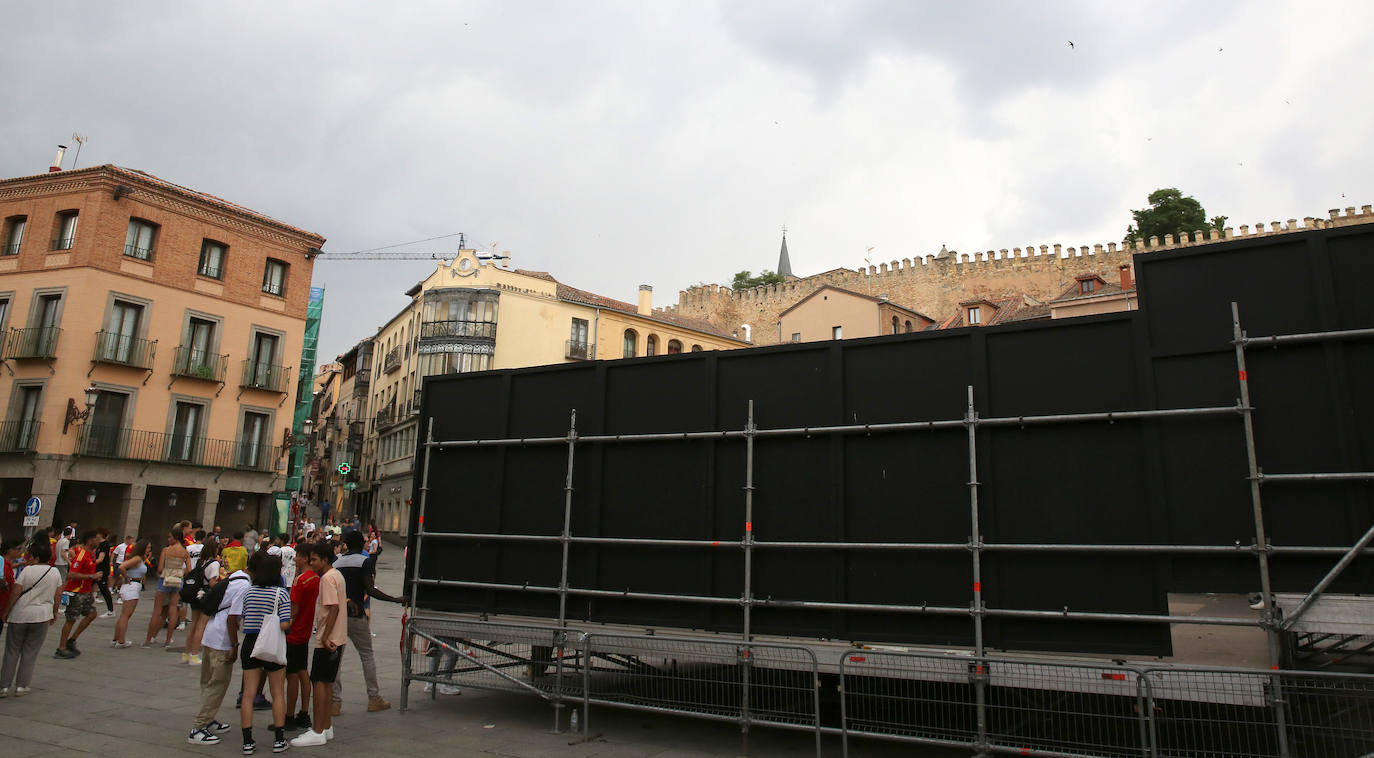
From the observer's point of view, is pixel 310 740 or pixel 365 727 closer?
pixel 310 740

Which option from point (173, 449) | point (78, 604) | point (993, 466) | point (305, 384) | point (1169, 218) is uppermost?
point (1169, 218)

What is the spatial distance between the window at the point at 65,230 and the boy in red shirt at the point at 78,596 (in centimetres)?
2201

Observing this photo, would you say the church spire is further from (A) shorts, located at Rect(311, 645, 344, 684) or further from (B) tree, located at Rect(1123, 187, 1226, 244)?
(A) shorts, located at Rect(311, 645, 344, 684)

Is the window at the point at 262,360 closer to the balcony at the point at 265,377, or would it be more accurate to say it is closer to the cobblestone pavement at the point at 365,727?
the balcony at the point at 265,377

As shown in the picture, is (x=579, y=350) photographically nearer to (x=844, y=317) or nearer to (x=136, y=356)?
(x=844, y=317)

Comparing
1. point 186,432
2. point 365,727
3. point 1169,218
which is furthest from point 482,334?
point 1169,218

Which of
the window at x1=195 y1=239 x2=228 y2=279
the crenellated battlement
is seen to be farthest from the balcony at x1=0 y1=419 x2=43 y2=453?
the crenellated battlement

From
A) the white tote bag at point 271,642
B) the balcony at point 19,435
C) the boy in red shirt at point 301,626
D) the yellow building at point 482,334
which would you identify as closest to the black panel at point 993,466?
the boy in red shirt at point 301,626

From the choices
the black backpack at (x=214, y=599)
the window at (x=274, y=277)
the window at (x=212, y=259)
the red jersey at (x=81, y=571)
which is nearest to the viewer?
the black backpack at (x=214, y=599)

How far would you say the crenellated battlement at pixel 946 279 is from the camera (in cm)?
6480

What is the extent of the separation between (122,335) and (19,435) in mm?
4541

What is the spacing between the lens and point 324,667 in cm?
801

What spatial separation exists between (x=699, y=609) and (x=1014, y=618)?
2873 mm

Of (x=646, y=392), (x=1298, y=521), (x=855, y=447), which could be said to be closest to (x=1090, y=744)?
(x=1298, y=521)
